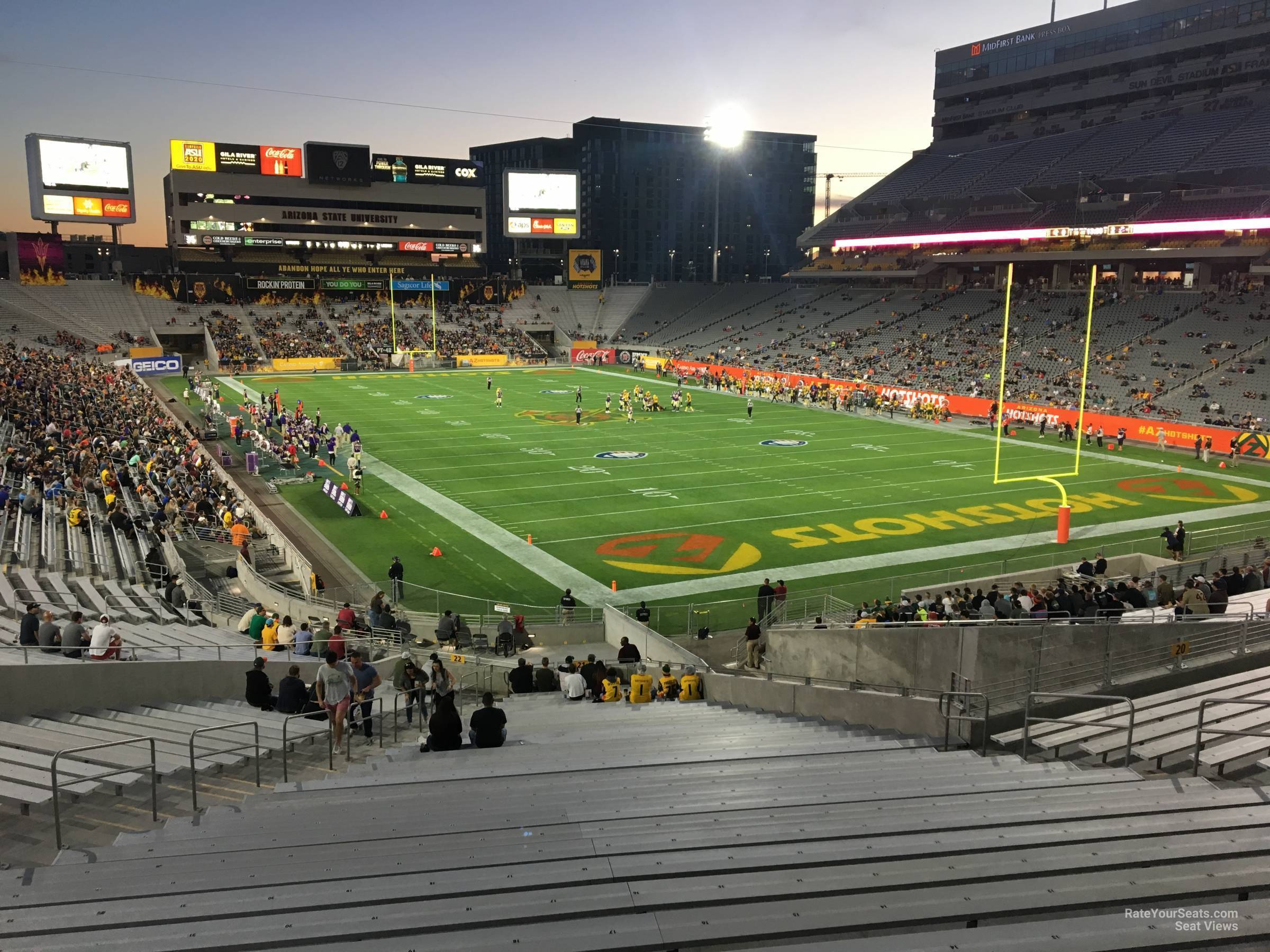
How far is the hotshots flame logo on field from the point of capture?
2150cm

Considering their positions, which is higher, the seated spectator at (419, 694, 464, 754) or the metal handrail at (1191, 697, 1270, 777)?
the metal handrail at (1191, 697, 1270, 777)

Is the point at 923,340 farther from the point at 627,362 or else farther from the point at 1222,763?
the point at 1222,763

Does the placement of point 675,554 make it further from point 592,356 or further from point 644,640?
point 592,356

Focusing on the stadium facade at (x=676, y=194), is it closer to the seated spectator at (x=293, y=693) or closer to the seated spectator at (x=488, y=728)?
the seated spectator at (x=293, y=693)

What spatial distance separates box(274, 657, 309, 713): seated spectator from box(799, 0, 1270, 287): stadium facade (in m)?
52.4

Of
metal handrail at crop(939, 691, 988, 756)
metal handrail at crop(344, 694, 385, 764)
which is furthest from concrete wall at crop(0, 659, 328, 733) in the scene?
metal handrail at crop(939, 691, 988, 756)

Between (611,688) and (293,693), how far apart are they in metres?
4.19

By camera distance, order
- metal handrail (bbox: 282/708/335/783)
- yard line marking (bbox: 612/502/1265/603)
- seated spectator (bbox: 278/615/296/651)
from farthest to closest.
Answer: yard line marking (bbox: 612/502/1265/603) < seated spectator (bbox: 278/615/296/651) < metal handrail (bbox: 282/708/335/783)

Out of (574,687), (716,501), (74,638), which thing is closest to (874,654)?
(574,687)

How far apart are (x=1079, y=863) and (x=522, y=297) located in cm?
8378

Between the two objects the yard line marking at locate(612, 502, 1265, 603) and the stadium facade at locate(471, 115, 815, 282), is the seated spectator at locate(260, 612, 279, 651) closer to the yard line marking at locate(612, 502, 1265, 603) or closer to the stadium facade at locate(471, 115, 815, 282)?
the yard line marking at locate(612, 502, 1265, 603)

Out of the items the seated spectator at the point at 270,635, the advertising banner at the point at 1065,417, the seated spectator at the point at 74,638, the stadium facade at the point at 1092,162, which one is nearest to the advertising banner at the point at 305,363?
the advertising banner at the point at 1065,417

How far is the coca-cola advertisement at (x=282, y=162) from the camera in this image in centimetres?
7412

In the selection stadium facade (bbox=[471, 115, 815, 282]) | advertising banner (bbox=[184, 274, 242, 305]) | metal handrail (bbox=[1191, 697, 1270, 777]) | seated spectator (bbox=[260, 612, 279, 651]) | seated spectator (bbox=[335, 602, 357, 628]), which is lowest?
seated spectator (bbox=[335, 602, 357, 628])
